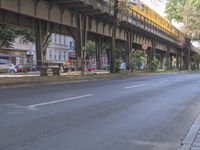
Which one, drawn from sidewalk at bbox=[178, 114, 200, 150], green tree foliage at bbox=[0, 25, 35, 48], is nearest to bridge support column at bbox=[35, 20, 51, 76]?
green tree foliage at bbox=[0, 25, 35, 48]

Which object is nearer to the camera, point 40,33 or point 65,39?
point 40,33

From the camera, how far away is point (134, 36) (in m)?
59.2

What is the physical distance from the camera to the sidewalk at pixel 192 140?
7507 millimetres

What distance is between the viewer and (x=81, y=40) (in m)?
39.7

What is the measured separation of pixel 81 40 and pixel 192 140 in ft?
105

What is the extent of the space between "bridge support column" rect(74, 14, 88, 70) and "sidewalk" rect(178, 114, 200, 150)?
2950 cm

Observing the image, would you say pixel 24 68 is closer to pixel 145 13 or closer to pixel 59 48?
pixel 145 13

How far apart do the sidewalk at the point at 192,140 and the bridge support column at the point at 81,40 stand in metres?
29.5

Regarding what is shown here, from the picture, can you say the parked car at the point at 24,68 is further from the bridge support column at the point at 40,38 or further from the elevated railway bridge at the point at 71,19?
the elevated railway bridge at the point at 71,19

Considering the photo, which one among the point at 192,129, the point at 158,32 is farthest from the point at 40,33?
the point at 158,32

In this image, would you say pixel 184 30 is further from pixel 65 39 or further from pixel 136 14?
pixel 136 14

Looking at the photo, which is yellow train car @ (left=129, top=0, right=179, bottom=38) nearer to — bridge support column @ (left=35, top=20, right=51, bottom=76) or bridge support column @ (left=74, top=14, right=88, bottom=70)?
bridge support column @ (left=74, top=14, right=88, bottom=70)

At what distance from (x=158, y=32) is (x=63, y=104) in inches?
2241

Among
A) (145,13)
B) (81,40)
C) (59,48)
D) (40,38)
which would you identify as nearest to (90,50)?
(59,48)
